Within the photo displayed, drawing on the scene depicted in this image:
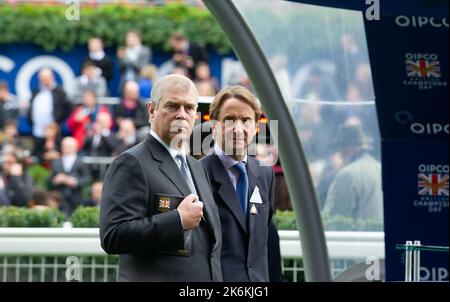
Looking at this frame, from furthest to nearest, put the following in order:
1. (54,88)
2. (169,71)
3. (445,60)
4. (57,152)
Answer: (169,71) < (54,88) < (57,152) < (445,60)

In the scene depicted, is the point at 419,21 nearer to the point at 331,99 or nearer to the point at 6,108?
the point at 331,99

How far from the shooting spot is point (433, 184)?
691cm

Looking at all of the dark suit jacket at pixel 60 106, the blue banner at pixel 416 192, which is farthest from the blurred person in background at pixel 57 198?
the blue banner at pixel 416 192

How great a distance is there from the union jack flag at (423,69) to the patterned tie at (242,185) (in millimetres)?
1423

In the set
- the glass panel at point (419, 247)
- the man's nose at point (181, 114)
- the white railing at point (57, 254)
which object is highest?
the white railing at point (57, 254)

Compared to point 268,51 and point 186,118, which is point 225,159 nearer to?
point 186,118

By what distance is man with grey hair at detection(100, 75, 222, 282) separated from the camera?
16.3 ft

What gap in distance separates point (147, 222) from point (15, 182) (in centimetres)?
968

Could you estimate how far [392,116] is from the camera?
22.6 ft

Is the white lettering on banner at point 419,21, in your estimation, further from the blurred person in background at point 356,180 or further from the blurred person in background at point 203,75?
the blurred person in background at point 203,75

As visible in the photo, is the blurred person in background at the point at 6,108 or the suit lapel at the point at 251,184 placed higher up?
the blurred person in background at the point at 6,108

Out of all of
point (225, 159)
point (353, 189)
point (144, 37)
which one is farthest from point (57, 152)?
point (225, 159)

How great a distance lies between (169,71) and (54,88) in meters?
2.16

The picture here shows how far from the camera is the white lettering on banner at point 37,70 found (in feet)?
63.4
